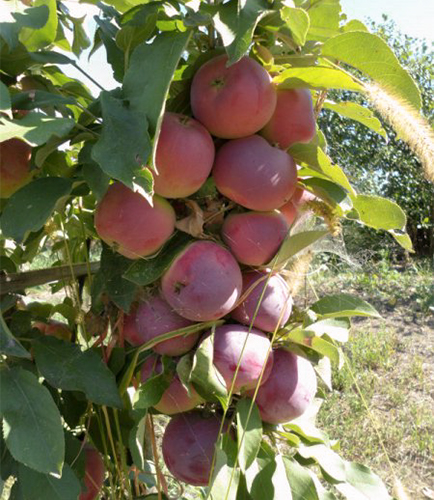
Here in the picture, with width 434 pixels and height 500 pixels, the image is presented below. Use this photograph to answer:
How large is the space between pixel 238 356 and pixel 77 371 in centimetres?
20

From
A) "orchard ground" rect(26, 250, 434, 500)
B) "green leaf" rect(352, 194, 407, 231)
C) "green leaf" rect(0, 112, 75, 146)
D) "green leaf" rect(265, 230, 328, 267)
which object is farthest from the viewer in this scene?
"orchard ground" rect(26, 250, 434, 500)

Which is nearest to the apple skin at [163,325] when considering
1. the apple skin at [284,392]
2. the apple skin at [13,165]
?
the apple skin at [284,392]

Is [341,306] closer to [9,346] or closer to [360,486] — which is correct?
[360,486]

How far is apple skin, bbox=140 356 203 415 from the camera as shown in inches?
27.4

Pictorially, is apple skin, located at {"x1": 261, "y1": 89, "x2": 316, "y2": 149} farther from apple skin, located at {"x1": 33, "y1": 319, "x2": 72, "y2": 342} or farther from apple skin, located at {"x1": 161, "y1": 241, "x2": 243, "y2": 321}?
apple skin, located at {"x1": 33, "y1": 319, "x2": 72, "y2": 342}

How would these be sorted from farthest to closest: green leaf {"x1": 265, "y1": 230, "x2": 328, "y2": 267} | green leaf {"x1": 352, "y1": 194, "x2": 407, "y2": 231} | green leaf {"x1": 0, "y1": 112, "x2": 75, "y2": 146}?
1. green leaf {"x1": 352, "y1": 194, "x2": 407, "y2": 231}
2. green leaf {"x1": 265, "y1": 230, "x2": 328, "y2": 267}
3. green leaf {"x1": 0, "y1": 112, "x2": 75, "y2": 146}

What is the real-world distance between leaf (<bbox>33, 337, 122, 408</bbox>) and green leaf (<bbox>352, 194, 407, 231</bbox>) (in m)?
0.38

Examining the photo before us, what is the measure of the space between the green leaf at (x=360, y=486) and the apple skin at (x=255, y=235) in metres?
0.33

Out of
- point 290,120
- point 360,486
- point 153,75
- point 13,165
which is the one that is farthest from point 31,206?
point 360,486

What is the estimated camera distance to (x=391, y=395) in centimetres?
259

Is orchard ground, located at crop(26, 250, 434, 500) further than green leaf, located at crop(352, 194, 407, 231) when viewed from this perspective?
Yes

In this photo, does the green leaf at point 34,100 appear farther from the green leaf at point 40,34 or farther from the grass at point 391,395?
the grass at point 391,395

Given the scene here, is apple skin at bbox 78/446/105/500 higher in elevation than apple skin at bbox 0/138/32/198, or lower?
lower

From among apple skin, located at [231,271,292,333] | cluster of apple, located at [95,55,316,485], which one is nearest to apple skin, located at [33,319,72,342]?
cluster of apple, located at [95,55,316,485]
